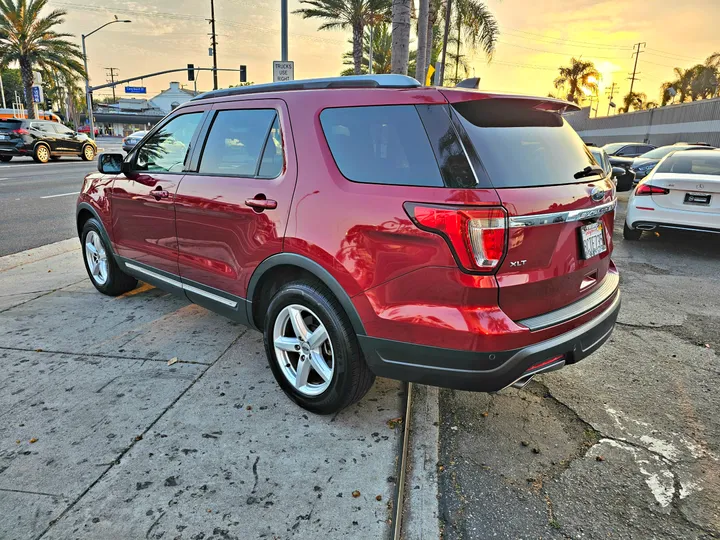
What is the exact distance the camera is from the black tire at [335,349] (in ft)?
8.64

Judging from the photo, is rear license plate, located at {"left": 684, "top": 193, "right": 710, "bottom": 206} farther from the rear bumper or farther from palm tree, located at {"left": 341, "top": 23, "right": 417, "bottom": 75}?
palm tree, located at {"left": 341, "top": 23, "right": 417, "bottom": 75}

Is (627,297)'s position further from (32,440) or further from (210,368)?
(32,440)

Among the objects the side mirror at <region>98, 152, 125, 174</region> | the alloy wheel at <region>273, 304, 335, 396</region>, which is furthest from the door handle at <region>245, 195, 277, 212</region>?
the side mirror at <region>98, 152, 125, 174</region>

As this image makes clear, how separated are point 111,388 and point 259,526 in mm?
1600

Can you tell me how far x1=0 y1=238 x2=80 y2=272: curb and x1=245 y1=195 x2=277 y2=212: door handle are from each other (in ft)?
14.7

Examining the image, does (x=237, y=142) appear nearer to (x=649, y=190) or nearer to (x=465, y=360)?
(x=465, y=360)

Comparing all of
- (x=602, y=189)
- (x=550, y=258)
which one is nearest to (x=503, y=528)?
(x=550, y=258)

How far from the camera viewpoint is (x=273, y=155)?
2992mm

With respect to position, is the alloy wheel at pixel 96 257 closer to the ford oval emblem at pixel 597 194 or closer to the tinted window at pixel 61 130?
the ford oval emblem at pixel 597 194

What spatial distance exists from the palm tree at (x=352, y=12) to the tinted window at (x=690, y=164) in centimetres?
1776

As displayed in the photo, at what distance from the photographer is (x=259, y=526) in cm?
215

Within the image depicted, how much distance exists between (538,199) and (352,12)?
24.5 metres

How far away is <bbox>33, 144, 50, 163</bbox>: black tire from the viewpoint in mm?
21109

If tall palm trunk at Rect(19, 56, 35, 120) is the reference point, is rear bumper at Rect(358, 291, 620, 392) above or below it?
below
